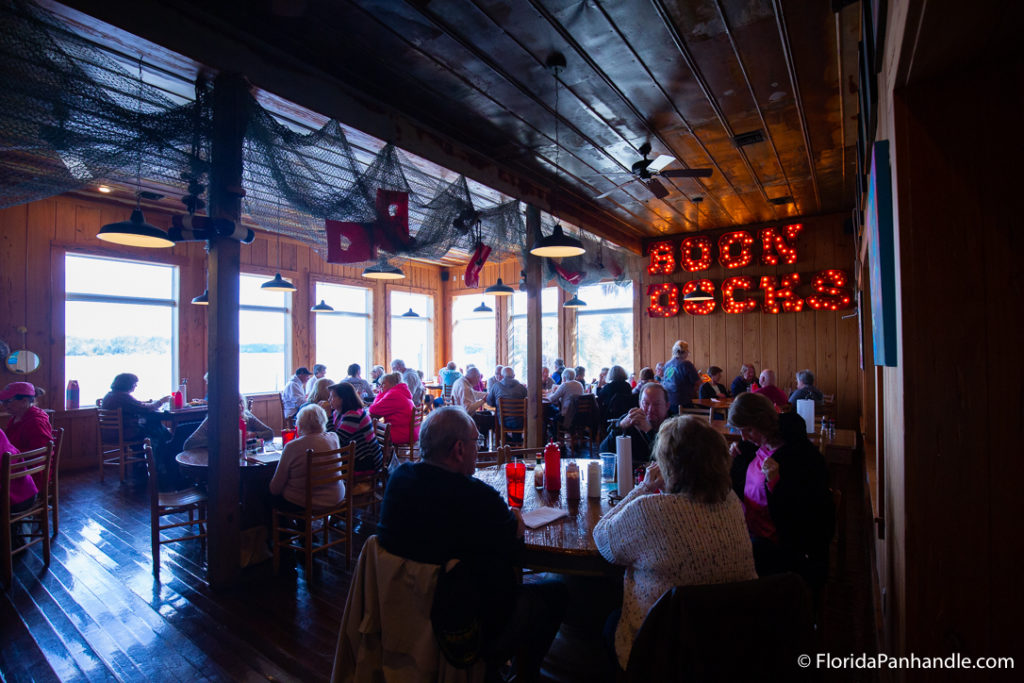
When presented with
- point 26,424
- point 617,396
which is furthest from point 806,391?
point 26,424

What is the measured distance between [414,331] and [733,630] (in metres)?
9.80

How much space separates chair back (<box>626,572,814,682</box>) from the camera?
1.24 metres

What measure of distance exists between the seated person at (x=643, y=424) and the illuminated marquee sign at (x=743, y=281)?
5018mm

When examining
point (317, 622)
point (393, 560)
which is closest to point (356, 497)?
point (317, 622)

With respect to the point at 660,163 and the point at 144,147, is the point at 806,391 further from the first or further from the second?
the point at 144,147

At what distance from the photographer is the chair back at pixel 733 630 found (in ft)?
4.07

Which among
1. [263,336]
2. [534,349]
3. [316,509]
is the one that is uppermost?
[263,336]

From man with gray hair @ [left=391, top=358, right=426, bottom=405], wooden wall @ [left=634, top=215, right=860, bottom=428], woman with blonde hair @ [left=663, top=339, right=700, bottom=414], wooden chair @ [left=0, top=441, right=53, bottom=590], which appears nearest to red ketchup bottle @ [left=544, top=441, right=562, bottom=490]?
wooden chair @ [left=0, top=441, right=53, bottom=590]

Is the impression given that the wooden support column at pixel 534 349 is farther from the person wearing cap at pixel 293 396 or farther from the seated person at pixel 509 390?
the person wearing cap at pixel 293 396

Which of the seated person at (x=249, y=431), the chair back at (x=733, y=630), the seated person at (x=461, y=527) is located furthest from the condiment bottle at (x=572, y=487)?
the seated person at (x=249, y=431)

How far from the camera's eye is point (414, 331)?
34.8ft

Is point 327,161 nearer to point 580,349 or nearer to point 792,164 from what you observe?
point 792,164

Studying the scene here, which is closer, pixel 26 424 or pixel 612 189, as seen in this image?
pixel 26 424

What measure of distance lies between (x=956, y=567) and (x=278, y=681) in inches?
98.8
